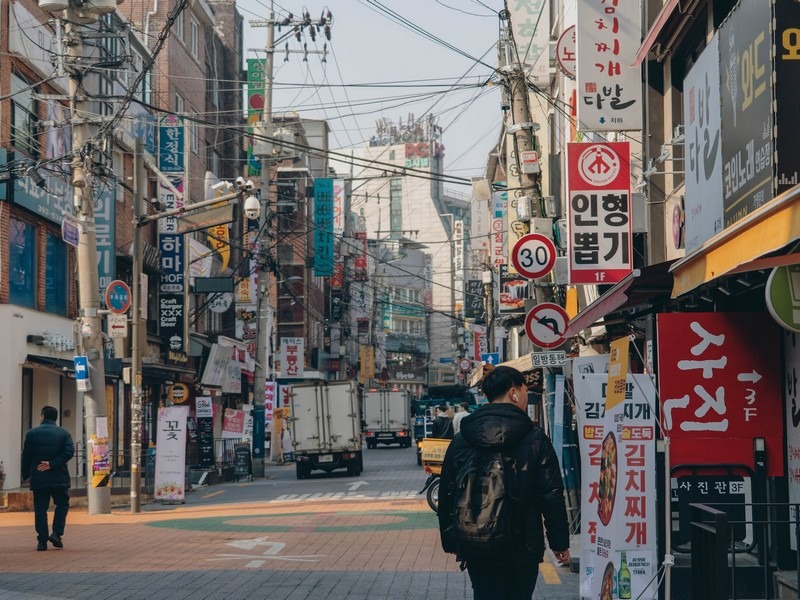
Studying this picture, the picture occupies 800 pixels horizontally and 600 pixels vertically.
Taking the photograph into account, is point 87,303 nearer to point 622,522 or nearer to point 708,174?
point 708,174

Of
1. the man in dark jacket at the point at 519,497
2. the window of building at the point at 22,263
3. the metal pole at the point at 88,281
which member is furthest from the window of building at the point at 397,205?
the man in dark jacket at the point at 519,497

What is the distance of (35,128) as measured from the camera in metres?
28.9

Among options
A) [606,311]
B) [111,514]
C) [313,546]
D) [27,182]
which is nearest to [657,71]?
[606,311]

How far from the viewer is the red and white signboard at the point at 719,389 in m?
9.75

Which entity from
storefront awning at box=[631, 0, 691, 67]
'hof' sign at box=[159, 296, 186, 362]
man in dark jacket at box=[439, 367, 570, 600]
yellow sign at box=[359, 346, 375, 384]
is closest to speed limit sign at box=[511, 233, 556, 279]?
storefront awning at box=[631, 0, 691, 67]

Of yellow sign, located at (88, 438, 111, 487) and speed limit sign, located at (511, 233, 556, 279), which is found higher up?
speed limit sign, located at (511, 233, 556, 279)

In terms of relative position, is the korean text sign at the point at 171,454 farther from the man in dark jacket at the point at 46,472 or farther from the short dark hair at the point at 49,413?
the man in dark jacket at the point at 46,472

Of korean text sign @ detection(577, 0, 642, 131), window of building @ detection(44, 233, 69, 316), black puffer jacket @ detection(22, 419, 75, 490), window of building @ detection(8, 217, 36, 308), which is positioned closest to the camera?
black puffer jacket @ detection(22, 419, 75, 490)

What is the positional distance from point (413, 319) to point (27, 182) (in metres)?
111

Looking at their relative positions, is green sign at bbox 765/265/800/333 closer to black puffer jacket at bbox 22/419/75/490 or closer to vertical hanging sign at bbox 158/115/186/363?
black puffer jacket at bbox 22/419/75/490

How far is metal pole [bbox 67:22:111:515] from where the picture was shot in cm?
2230

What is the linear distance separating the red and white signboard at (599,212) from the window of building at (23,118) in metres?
15.1

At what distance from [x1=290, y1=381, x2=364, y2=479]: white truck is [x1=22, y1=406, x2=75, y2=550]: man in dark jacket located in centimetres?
1924

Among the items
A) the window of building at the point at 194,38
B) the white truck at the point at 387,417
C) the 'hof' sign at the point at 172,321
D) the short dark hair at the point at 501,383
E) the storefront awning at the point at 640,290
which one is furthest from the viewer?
the white truck at the point at 387,417
